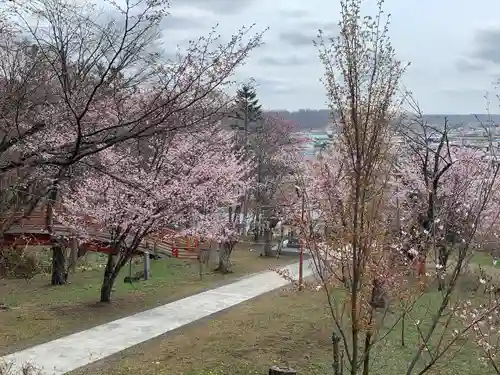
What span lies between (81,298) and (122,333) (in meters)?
4.56

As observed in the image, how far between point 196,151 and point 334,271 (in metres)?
11.0

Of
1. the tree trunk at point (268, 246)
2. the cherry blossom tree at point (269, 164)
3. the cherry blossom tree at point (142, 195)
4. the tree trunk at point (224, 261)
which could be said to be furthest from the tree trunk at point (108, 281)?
the cherry blossom tree at point (269, 164)

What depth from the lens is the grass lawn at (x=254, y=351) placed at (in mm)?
8523

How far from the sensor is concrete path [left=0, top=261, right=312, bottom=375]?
899cm

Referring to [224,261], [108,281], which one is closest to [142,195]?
[108,281]

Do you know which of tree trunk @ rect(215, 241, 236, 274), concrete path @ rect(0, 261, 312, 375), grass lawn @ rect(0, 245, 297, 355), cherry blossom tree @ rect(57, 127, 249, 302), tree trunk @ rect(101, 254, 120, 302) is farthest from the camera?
tree trunk @ rect(215, 241, 236, 274)

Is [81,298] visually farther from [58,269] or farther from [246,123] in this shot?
[246,123]

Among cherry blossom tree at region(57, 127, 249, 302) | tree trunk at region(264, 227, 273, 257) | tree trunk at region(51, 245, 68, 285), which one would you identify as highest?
cherry blossom tree at region(57, 127, 249, 302)

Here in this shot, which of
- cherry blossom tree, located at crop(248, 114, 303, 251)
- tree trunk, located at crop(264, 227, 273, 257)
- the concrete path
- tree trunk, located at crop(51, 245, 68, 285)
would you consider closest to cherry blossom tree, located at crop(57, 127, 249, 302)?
tree trunk, located at crop(51, 245, 68, 285)

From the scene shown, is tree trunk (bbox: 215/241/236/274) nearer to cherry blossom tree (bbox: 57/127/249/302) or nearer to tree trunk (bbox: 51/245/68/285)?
cherry blossom tree (bbox: 57/127/249/302)

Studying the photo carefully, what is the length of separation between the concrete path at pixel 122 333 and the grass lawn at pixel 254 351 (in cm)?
35

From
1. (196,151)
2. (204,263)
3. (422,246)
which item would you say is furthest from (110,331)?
(204,263)

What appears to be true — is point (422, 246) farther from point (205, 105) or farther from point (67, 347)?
point (67, 347)

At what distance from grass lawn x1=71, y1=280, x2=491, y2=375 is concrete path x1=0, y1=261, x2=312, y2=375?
0.35 metres
